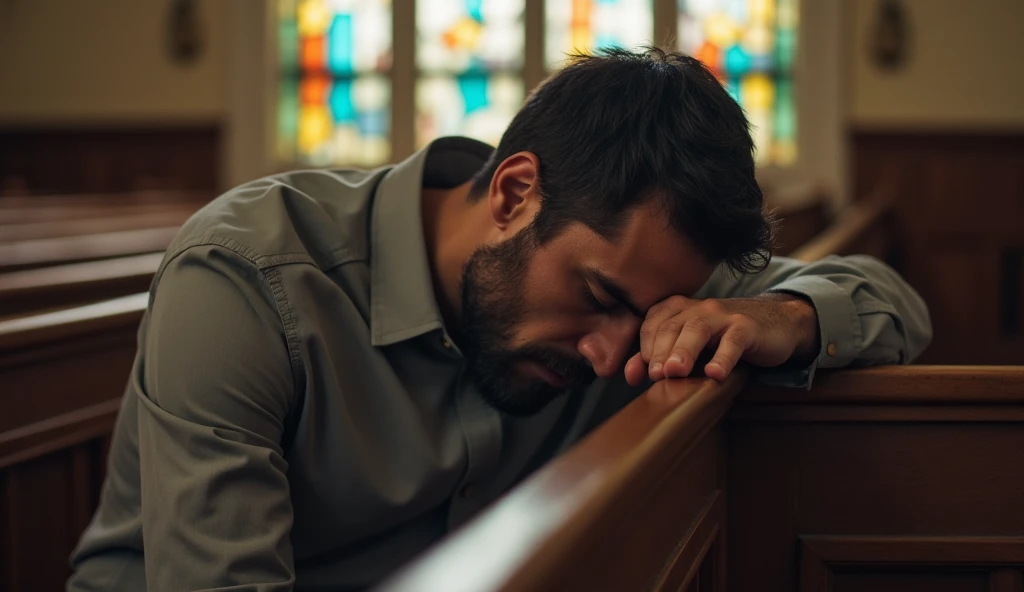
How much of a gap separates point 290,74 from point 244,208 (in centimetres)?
743

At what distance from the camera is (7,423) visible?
1.63 metres

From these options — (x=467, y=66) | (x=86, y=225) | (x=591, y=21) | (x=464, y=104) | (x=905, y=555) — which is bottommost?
(x=905, y=555)

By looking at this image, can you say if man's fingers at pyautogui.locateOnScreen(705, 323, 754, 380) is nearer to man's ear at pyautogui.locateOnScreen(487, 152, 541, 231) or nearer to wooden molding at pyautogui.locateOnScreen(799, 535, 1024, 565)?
wooden molding at pyautogui.locateOnScreen(799, 535, 1024, 565)

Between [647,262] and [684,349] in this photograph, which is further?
[647,262]

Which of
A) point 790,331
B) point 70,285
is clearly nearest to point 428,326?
point 790,331

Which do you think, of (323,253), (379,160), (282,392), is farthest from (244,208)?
(379,160)

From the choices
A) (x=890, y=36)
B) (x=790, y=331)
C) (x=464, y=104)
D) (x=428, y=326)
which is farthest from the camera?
(x=464, y=104)

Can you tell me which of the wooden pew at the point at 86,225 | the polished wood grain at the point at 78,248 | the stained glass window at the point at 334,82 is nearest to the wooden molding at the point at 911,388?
the polished wood grain at the point at 78,248

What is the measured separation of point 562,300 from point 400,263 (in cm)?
24

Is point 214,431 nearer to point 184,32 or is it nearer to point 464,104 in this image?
point 464,104

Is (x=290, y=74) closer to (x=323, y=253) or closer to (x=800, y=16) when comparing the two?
(x=800, y=16)

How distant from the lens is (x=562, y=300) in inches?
59.1

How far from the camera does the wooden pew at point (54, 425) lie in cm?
164

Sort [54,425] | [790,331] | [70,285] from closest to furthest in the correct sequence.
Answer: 1. [790,331]
2. [54,425]
3. [70,285]
